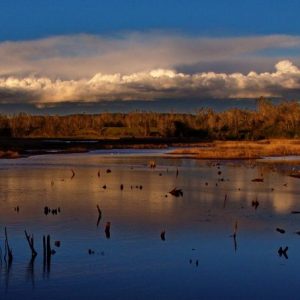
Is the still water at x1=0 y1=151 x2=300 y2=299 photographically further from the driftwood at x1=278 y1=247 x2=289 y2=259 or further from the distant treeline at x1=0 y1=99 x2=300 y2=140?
the distant treeline at x1=0 y1=99 x2=300 y2=140

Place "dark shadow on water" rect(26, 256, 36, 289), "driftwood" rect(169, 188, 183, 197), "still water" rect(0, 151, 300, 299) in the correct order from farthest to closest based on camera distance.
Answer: "driftwood" rect(169, 188, 183, 197) < "dark shadow on water" rect(26, 256, 36, 289) < "still water" rect(0, 151, 300, 299)

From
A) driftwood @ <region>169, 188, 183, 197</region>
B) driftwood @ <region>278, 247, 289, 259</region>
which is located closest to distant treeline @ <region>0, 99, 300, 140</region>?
driftwood @ <region>169, 188, 183, 197</region>

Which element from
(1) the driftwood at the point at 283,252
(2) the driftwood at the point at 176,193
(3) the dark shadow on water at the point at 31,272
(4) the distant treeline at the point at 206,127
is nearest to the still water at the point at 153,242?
(3) the dark shadow on water at the point at 31,272

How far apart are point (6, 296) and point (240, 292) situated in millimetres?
5706

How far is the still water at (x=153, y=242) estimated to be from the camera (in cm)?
1509

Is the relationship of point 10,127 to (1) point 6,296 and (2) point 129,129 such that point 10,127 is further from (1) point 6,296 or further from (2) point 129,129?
(1) point 6,296

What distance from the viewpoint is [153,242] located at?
20.0 m

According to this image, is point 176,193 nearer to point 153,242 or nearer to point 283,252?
point 153,242

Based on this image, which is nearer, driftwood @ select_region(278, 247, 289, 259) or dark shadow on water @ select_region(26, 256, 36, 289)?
dark shadow on water @ select_region(26, 256, 36, 289)

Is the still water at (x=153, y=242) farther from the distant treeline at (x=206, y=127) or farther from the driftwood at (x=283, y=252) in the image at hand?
the distant treeline at (x=206, y=127)

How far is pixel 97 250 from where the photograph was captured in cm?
1880

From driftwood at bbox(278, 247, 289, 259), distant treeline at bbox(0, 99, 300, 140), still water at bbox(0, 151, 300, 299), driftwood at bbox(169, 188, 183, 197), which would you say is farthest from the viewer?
distant treeline at bbox(0, 99, 300, 140)

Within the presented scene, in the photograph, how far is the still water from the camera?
1509 cm

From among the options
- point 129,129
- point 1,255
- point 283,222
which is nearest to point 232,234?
point 283,222
